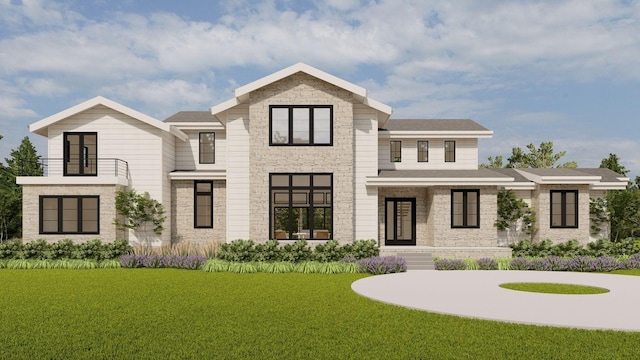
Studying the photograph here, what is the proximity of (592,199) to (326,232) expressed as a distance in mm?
13237

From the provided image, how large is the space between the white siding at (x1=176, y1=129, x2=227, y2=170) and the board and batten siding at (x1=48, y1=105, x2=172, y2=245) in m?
2.36

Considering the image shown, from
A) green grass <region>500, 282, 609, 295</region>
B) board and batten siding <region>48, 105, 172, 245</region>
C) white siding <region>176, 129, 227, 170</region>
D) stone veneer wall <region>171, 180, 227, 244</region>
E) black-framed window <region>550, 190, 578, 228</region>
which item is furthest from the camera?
white siding <region>176, 129, 227, 170</region>

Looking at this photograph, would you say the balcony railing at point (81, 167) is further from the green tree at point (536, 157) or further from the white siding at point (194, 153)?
the green tree at point (536, 157)

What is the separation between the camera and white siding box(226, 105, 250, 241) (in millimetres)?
20047

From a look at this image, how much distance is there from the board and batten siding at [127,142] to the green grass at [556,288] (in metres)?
14.9

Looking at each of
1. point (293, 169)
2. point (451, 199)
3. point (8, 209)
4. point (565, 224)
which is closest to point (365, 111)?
point (293, 169)

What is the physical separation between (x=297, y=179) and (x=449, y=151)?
8327 mm

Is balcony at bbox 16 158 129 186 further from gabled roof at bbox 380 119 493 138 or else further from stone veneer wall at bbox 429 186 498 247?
stone veneer wall at bbox 429 186 498 247

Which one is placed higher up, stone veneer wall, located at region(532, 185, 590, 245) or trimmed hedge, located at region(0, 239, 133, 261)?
stone veneer wall, located at region(532, 185, 590, 245)

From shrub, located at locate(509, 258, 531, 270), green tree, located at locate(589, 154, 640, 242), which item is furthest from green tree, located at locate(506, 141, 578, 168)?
shrub, located at locate(509, 258, 531, 270)

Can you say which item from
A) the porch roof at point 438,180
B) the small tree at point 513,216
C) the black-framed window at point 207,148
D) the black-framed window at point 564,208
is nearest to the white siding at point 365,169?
the porch roof at point 438,180

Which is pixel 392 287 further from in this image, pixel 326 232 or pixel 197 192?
pixel 197 192

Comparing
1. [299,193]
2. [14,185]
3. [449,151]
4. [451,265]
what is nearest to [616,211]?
[449,151]

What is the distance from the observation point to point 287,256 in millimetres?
18188
